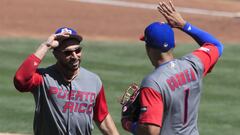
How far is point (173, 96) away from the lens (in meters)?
5.31

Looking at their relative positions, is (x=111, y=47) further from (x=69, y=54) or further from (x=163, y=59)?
(x=163, y=59)

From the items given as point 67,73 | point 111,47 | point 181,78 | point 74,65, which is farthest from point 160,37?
point 111,47

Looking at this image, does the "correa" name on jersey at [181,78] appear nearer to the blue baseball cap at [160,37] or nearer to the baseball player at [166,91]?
the baseball player at [166,91]

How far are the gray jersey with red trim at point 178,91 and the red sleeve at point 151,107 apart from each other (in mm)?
46

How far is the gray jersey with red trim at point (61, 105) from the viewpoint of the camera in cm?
596

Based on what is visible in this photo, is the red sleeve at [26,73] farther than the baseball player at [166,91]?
Yes

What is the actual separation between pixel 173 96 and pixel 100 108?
3.51ft

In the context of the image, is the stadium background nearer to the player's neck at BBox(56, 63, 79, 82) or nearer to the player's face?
the player's neck at BBox(56, 63, 79, 82)

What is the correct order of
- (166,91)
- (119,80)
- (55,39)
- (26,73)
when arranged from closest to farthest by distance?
(166,91) → (26,73) → (55,39) → (119,80)

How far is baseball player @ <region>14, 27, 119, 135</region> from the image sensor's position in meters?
5.91

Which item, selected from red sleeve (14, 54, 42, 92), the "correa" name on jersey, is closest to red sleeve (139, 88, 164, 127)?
the "correa" name on jersey

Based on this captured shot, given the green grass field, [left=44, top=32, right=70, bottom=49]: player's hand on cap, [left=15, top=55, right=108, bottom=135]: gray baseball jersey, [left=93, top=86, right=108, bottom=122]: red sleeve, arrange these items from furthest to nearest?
the green grass field
[left=93, top=86, right=108, bottom=122]: red sleeve
[left=15, top=55, right=108, bottom=135]: gray baseball jersey
[left=44, top=32, right=70, bottom=49]: player's hand on cap

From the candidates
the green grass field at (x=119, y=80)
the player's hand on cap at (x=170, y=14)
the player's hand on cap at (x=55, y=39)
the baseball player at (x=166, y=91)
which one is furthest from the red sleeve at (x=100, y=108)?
the green grass field at (x=119, y=80)

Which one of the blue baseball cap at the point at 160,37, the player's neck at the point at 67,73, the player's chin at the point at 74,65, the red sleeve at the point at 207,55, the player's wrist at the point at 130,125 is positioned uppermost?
the blue baseball cap at the point at 160,37
